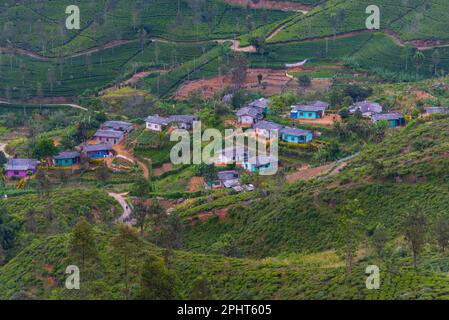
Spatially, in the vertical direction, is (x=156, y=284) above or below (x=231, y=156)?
above

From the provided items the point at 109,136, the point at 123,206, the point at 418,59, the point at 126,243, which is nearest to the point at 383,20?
the point at 418,59

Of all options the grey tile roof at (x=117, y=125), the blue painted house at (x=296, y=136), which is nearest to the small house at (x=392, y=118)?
the blue painted house at (x=296, y=136)

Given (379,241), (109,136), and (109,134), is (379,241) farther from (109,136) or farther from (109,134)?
(109,134)

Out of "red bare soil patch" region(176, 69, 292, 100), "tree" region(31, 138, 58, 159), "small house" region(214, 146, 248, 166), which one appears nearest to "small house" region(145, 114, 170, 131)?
"small house" region(214, 146, 248, 166)

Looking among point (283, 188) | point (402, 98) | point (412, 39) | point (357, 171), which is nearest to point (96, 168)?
point (283, 188)

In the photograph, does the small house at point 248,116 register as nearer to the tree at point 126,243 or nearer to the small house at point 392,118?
the small house at point 392,118

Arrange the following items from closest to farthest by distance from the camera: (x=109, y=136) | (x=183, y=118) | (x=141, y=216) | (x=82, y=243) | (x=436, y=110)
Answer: (x=82, y=243)
(x=141, y=216)
(x=436, y=110)
(x=109, y=136)
(x=183, y=118)

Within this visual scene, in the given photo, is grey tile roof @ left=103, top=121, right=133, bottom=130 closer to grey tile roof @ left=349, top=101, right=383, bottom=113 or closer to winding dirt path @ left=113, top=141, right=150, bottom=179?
winding dirt path @ left=113, top=141, right=150, bottom=179
